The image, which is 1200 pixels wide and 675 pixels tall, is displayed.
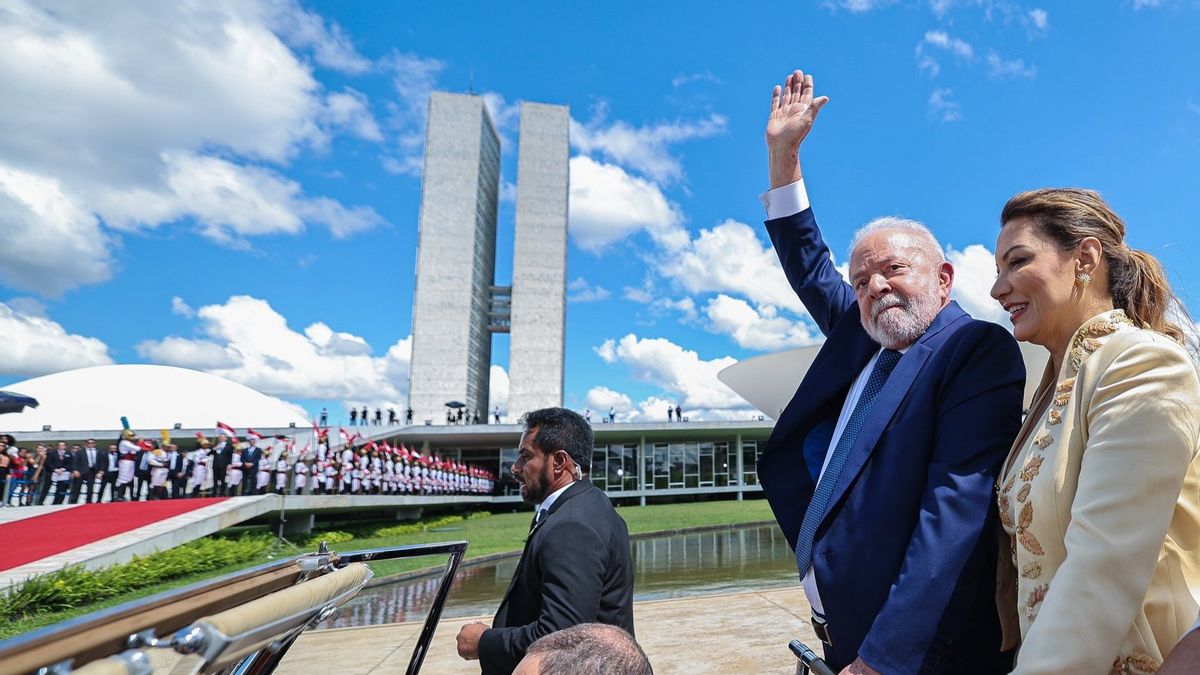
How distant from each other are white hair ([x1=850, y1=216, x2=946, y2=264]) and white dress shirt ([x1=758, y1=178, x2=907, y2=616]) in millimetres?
298

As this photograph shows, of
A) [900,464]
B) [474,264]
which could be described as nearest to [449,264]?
[474,264]

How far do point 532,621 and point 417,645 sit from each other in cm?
37

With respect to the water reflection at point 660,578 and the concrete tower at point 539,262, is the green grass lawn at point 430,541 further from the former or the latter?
the concrete tower at point 539,262

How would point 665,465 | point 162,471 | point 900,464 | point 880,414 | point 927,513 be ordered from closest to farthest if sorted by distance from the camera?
point 927,513 → point 900,464 → point 880,414 → point 162,471 → point 665,465

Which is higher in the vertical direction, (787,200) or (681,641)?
(787,200)

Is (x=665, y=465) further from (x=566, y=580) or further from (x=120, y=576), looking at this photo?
Answer: (x=566, y=580)

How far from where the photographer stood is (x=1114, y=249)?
1469 mm

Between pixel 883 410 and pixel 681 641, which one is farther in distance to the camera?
pixel 681 641

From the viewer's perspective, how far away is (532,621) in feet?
7.26

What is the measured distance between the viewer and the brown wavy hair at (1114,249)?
4.71 ft

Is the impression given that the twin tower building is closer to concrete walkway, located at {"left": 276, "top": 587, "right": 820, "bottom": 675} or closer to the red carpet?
the red carpet

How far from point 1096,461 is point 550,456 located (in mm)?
1736

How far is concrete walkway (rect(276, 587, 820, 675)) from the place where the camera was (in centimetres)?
222

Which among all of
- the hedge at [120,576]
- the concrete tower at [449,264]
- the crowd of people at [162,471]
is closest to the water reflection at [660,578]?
the hedge at [120,576]
